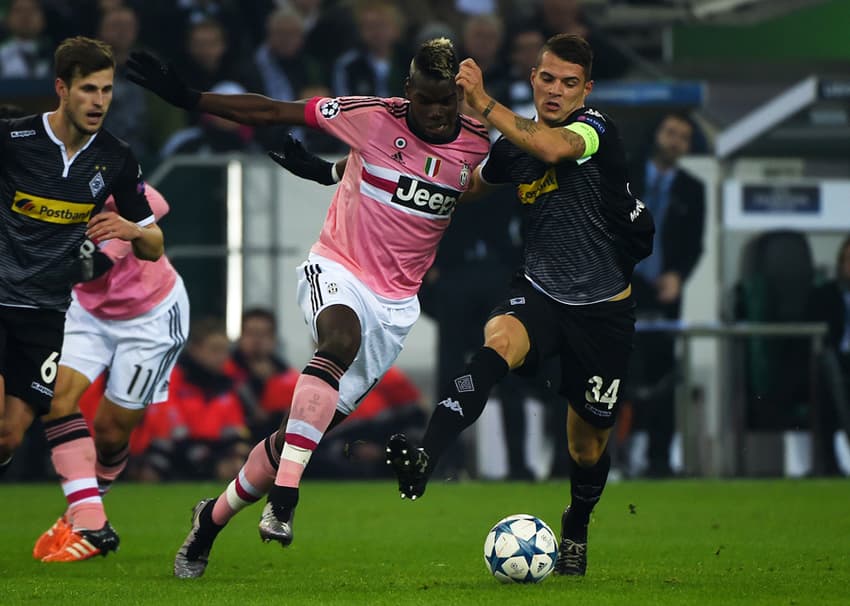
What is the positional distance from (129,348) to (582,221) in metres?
3.19

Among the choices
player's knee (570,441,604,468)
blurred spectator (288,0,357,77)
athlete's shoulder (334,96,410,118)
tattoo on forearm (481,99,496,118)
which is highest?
blurred spectator (288,0,357,77)

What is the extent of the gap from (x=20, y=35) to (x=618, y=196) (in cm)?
1042

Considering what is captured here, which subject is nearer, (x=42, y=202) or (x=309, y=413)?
(x=309, y=413)

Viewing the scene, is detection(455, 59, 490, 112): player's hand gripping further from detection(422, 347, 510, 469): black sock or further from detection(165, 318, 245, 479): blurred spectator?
detection(165, 318, 245, 479): blurred spectator

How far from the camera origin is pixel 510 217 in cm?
1414

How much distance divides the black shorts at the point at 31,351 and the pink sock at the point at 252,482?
1242mm

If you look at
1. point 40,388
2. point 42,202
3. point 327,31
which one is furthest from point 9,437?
point 327,31

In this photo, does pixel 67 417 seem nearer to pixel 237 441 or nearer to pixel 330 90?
pixel 237 441

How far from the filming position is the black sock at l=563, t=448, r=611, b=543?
7.29 metres

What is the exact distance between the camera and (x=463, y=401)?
644 centimetres

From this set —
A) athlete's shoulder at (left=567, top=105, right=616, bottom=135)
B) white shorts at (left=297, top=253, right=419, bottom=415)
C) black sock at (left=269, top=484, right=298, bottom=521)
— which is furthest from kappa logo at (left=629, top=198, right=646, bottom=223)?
black sock at (left=269, top=484, right=298, bottom=521)

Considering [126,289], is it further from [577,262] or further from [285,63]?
[285,63]

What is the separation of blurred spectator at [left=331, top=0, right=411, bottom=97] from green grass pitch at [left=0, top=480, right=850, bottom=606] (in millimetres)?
4014

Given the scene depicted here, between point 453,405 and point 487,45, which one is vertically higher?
point 487,45
